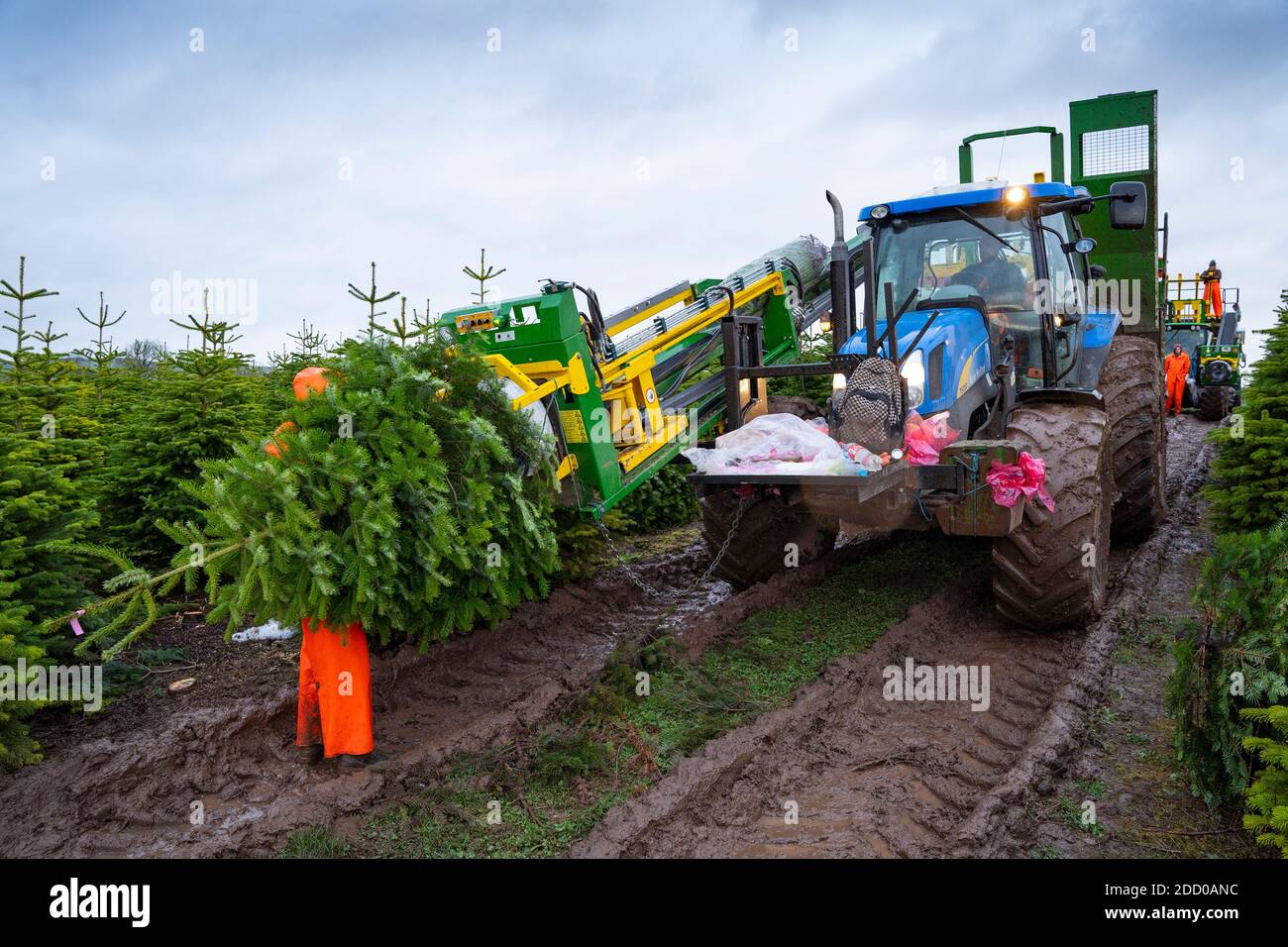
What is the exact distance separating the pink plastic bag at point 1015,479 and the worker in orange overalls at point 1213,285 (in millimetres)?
17482

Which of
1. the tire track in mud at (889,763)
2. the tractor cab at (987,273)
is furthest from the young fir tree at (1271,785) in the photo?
the tractor cab at (987,273)

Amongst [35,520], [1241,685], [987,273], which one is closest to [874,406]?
[987,273]

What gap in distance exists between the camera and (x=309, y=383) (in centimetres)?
451

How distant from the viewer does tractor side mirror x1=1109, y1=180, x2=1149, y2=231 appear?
234 inches

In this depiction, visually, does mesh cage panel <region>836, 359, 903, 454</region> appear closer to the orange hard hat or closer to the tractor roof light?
the tractor roof light

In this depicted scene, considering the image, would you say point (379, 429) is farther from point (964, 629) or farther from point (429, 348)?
point (964, 629)

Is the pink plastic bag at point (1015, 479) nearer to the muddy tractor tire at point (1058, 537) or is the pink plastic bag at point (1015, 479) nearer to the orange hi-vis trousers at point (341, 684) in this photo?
the muddy tractor tire at point (1058, 537)

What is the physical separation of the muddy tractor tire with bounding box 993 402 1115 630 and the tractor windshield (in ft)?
2.75

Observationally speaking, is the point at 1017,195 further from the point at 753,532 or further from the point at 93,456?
the point at 93,456

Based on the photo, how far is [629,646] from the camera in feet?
18.2

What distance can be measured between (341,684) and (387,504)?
3.09ft
